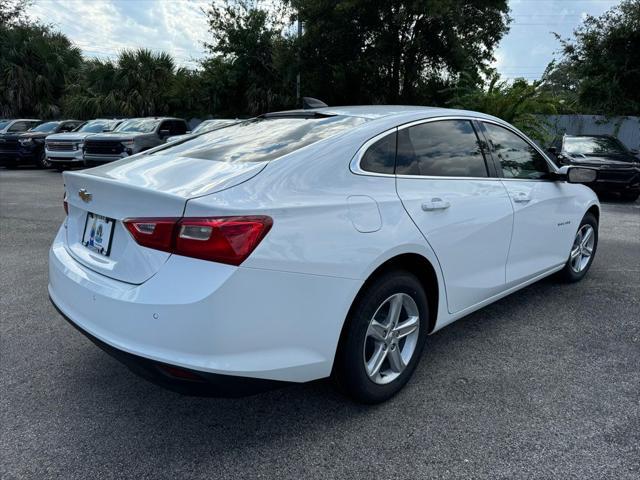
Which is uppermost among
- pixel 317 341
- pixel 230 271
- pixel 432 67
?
pixel 432 67

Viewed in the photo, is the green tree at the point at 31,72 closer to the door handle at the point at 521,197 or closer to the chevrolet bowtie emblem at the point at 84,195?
the chevrolet bowtie emblem at the point at 84,195

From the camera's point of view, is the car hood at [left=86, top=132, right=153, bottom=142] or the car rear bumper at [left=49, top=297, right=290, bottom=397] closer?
the car rear bumper at [left=49, top=297, right=290, bottom=397]

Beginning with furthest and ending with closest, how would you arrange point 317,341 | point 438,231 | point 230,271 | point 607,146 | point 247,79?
point 247,79 → point 607,146 → point 438,231 → point 317,341 → point 230,271

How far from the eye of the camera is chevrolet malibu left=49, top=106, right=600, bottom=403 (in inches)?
82.7

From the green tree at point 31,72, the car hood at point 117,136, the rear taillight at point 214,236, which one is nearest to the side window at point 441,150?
the rear taillight at point 214,236

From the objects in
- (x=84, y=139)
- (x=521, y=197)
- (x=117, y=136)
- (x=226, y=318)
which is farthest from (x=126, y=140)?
(x=226, y=318)

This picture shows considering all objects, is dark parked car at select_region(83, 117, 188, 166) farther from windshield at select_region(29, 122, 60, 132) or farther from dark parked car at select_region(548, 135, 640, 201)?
dark parked car at select_region(548, 135, 640, 201)

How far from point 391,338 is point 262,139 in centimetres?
130

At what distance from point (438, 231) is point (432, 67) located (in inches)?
738

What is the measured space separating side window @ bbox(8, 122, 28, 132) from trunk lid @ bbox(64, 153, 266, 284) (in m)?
19.3

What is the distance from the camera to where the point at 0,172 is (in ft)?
56.1

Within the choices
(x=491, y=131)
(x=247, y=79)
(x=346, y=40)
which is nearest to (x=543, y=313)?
(x=491, y=131)

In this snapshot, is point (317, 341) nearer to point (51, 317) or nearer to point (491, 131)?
point (491, 131)

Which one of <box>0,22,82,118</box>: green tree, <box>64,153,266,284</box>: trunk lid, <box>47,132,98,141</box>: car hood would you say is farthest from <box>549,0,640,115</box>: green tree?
<box>0,22,82,118</box>: green tree
